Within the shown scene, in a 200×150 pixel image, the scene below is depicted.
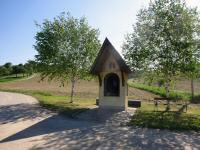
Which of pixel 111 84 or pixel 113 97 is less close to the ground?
pixel 111 84

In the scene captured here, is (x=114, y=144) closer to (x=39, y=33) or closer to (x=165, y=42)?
(x=165, y=42)

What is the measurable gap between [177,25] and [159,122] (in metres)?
8.93

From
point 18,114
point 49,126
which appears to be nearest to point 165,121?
point 49,126

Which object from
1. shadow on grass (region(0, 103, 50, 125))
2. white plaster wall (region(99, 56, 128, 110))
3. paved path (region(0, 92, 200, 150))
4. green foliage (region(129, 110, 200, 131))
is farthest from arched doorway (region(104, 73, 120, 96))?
shadow on grass (region(0, 103, 50, 125))

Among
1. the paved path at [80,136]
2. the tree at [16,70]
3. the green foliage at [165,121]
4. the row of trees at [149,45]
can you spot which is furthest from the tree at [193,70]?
the tree at [16,70]

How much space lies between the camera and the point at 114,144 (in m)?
13.2

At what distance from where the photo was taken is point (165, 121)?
61.7 ft

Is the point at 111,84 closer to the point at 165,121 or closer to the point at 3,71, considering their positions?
the point at 165,121

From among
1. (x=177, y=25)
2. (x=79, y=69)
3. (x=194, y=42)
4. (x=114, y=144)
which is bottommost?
(x=114, y=144)

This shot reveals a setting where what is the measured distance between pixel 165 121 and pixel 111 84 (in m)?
6.79

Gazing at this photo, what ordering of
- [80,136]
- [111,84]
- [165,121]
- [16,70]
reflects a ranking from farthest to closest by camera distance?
[16,70] → [111,84] → [165,121] → [80,136]

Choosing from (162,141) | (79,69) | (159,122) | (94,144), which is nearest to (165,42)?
(159,122)

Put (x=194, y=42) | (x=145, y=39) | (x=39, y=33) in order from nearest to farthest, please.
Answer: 1. (x=194, y=42)
2. (x=145, y=39)
3. (x=39, y=33)

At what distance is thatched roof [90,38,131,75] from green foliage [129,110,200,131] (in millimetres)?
4081
